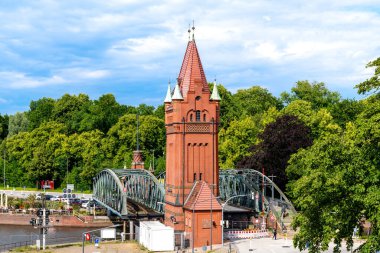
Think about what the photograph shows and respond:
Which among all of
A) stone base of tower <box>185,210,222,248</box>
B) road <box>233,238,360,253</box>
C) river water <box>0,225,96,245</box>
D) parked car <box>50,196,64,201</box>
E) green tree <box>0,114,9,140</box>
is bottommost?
river water <box>0,225,96,245</box>

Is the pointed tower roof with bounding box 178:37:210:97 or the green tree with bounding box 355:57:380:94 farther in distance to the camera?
the pointed tower roof with bounding box 178:37:210:97

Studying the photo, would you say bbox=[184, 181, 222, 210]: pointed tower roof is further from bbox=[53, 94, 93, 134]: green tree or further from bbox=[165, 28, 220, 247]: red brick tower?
bbox=[53, 94, 93, 134]: green tree

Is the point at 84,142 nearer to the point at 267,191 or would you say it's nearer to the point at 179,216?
the point at 267,191

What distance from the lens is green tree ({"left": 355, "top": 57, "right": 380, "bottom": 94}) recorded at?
3722 centimetres

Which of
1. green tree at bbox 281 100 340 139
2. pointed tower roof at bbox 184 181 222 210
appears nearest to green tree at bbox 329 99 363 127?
green tree at bbox 281 100 340 139

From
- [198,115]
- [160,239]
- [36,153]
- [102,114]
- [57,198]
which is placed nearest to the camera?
[160,239]

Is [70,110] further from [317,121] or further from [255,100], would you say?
[317,121]

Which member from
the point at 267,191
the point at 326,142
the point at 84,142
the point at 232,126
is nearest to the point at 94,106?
the point at 84,142

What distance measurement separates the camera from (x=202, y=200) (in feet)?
193

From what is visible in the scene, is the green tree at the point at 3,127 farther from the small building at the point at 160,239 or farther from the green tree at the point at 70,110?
the small building at the point at 160,239

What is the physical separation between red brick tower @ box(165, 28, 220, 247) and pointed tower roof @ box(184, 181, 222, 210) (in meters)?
0.88

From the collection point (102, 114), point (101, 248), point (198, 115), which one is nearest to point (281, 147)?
point (198, 115)

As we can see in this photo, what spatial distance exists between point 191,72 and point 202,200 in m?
12.9

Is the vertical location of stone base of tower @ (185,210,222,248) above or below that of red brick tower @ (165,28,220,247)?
below
